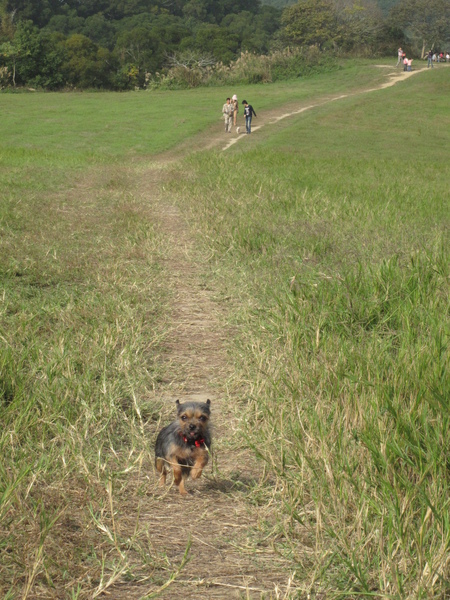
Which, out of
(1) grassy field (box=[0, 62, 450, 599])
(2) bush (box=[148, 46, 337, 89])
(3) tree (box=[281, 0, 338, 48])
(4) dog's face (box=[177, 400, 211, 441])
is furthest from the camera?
(3) tree (box=[281, 0, 338, 48])

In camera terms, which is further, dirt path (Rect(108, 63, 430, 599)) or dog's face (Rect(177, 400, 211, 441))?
dog's face (Rect(177, 400, 211, 441))

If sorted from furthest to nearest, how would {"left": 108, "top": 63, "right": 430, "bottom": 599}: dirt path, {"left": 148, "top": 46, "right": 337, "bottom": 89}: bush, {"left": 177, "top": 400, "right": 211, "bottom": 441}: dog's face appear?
1. {"left": 148, "top": 46, "right": 337, "bottom": 89}: bush
2. {"left": 177, "top": 400, "right": 211, "bottom": 441}: dog's face
3. {"left": 108, "top": 63, "right": 430, "bottom": 599}: dirt path

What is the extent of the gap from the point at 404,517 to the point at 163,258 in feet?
22.0

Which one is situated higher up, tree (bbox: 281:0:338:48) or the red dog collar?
tree (bbox: 281:0:338:48)

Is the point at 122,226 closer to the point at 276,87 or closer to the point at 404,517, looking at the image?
the point at 404,517

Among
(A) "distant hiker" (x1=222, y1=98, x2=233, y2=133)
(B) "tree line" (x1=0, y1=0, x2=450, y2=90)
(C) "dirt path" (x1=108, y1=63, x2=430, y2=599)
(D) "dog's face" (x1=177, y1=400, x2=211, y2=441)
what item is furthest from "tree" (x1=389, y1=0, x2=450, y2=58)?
(D) "dog's face" (x1=177, y1=400, x2=211, y2=441)

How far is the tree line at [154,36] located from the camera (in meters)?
54.6

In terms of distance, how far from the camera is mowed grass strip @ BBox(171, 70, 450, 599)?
9.26 feet

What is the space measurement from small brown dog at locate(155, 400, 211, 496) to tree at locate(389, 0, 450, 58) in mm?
86750

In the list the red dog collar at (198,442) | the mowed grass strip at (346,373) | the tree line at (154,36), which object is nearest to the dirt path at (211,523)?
the mowed grass strip at (346,373)

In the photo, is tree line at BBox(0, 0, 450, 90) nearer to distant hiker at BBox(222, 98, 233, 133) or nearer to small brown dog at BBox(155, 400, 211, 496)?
distant hiker at BBox(222, 98, 233, 133)

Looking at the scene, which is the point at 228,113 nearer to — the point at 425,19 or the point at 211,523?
the point at 211,523

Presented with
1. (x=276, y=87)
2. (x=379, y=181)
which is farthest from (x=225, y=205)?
(x=276, y=87)

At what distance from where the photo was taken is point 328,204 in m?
12.4
